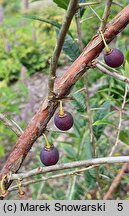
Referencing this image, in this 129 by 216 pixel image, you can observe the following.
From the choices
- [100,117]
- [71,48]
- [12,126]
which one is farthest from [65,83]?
[100,117]

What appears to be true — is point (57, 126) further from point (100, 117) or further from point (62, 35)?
point (100, 117)

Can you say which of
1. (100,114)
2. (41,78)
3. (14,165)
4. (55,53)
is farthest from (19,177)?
(41,78)

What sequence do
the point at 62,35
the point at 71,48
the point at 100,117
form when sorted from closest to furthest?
the point at 62,35, the point at 71,48, the point at 100,117

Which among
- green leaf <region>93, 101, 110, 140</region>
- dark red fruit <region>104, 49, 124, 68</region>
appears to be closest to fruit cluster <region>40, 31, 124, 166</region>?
dark red fruit <region>104, 49, 124, 68</region>

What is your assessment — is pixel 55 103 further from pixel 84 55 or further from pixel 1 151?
pixel 1 151

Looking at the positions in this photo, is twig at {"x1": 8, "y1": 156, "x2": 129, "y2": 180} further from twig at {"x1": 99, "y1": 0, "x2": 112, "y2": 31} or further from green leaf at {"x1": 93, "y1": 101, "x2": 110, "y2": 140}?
green leaf at {"x1": 93, "y1": 101, "x2": 110, "y2": 140}
